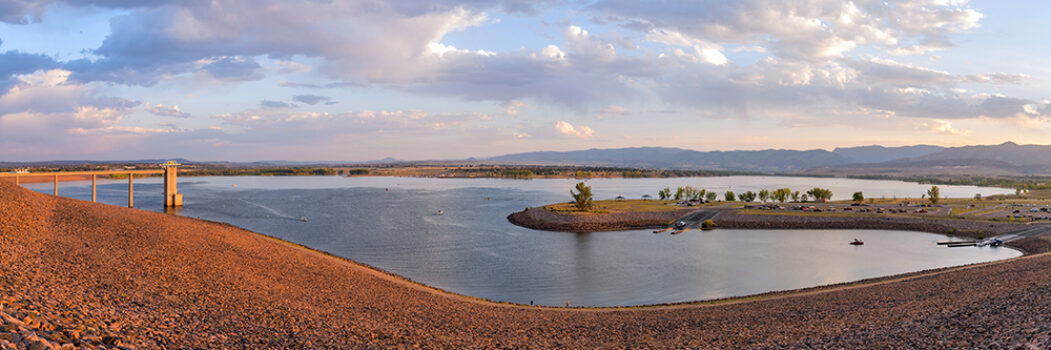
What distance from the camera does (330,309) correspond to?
1888 cm

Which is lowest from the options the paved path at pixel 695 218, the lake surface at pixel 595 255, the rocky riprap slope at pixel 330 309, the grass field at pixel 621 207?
the lake surface at pixel 595 255

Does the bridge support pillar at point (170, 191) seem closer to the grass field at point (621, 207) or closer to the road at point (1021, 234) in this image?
the grass field at point (621, 207)

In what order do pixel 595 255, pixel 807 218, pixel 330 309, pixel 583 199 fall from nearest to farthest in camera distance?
pixel 330 309, pixel 595 255, pixel 807 218, pixel 583 199

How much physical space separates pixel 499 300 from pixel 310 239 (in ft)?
89.7

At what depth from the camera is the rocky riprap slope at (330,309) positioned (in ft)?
40.1

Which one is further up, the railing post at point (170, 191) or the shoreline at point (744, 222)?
the railing post at point (170, 191)

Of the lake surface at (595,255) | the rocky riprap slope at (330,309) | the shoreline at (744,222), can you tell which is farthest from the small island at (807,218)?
the rocky riprap slope at (330,309)

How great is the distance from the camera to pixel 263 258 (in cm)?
2688

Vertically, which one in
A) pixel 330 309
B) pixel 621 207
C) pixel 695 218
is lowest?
pixel 695 218

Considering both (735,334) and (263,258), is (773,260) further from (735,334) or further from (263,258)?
(263,258)

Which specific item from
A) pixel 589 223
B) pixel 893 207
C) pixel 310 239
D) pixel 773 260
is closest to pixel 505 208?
pixel 589 223

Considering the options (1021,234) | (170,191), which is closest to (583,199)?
(1021,234)

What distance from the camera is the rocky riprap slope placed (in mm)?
12227

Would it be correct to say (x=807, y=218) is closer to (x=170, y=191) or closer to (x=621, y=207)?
(x=621, y=207)
